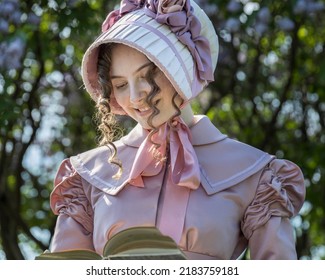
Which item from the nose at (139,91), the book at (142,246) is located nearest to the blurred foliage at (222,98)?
the nose at (139,91)

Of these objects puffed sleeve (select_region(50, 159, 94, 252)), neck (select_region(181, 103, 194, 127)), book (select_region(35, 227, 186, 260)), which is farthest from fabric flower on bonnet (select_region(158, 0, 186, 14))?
book (select_region(35, 227, 186, 260))

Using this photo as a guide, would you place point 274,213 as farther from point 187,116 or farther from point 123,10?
point 123,10

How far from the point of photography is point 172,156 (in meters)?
2.44

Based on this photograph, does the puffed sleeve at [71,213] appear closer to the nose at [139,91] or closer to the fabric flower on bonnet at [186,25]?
the nose at [139,91]

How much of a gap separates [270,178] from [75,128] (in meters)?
2.80

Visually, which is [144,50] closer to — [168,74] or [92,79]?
[168,74]

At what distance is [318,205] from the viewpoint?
16.5ft

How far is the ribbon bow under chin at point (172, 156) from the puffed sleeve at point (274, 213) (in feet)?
0.47

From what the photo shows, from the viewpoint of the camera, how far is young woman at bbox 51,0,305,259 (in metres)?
2.39

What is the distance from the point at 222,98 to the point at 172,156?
278 centimetres

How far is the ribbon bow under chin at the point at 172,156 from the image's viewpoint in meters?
2.42

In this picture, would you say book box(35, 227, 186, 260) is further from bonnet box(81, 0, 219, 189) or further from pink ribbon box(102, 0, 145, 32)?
pink ribbon box(102, 0, 145, 32)

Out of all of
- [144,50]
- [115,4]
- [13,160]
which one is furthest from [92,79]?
[13,160]

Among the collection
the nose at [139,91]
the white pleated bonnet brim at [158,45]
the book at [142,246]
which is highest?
the white pleated bonnet brim at [158,45]
